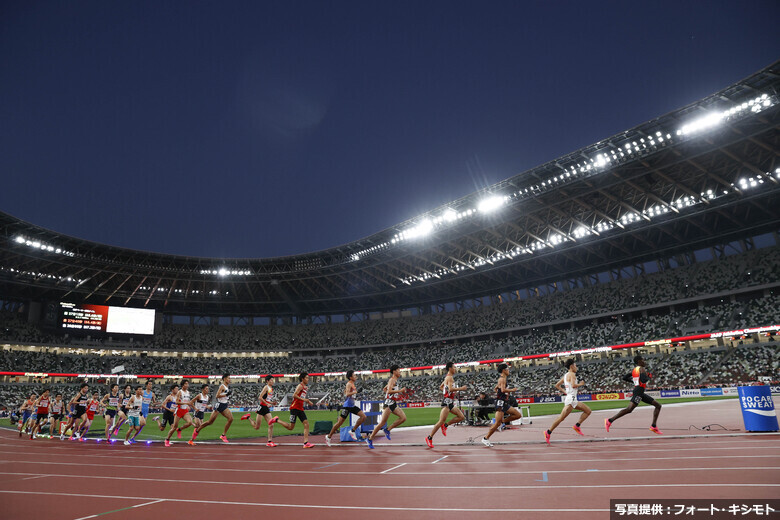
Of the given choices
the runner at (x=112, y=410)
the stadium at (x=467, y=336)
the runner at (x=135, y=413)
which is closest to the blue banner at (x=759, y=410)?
the stadium at (x=467, y=336)

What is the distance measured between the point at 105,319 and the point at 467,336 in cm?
5207

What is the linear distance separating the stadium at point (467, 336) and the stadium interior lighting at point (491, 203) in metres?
0.18

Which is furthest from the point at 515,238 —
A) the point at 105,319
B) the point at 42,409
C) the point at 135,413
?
the point at 105,319

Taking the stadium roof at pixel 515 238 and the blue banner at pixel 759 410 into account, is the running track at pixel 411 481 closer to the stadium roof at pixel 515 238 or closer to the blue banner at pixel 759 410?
the blue banner at pixel 759 410

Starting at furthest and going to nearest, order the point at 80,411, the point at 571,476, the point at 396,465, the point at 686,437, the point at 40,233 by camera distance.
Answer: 1. the point at 40,233
2. the point at 80,411
3. the point at 686,437
4. the point at 396,465
5. the point at 571,476

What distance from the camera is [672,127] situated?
1217 inches

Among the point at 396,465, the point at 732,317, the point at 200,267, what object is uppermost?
the point at 200,267

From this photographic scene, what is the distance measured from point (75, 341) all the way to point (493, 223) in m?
63.6

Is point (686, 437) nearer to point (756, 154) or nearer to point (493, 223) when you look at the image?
point (756, 154)

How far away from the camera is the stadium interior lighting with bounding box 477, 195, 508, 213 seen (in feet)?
136

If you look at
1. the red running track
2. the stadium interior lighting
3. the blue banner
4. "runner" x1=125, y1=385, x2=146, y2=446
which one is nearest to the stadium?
the red running track

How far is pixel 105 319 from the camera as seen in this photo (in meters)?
65.1

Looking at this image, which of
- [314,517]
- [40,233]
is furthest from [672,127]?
[40,233]

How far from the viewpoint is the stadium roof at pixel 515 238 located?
105 feet
